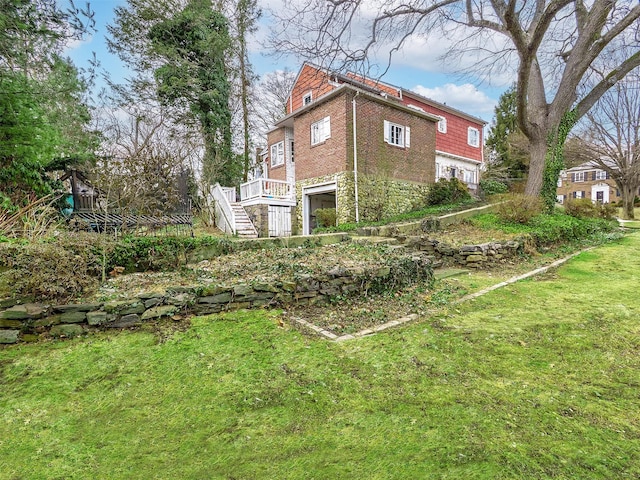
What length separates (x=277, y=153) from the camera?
1725 cm

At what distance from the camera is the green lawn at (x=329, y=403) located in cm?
189

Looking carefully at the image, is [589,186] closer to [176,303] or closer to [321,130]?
[321,130]

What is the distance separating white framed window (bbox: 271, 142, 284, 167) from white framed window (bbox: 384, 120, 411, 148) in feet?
19.4

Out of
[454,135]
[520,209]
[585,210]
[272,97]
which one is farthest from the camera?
[272,97]

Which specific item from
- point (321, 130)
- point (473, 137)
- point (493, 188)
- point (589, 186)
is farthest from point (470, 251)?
point (589, 186)

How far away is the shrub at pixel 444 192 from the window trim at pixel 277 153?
26.1ft

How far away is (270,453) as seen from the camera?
1.99 meters

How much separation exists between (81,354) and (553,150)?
14855 millimetres

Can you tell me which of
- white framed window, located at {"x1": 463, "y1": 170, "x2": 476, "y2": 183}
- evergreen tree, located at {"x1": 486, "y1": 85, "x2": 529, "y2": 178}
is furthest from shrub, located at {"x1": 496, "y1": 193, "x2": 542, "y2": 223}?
evergreen tree, located at {"x1": 486, "y1": 85, "x2": 529, "y2": 178}

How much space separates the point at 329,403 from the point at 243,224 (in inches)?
396

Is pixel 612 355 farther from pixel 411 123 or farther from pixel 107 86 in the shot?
pixel 107 86

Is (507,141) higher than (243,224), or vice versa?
(507,141)

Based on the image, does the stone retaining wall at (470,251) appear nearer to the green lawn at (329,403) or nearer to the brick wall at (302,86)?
the green lawn at (329,403)

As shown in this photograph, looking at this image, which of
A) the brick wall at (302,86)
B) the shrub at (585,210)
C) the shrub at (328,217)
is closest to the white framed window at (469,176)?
the shrub at (585,210)
